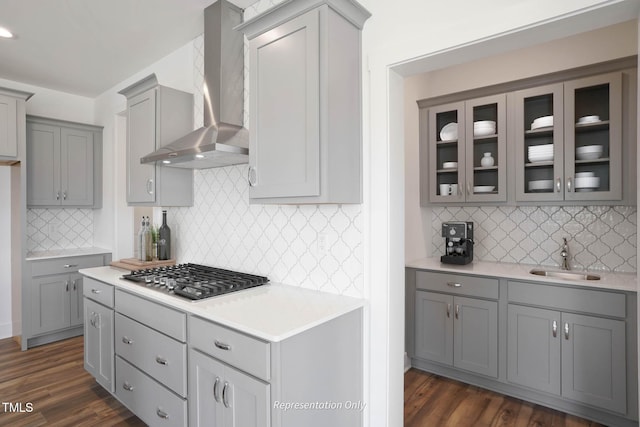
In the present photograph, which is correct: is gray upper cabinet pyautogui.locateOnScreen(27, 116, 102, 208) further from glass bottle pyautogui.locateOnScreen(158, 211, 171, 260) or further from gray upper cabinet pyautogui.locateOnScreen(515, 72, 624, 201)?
gray upper cabinet pyautogui.locateOnScreen(515, 72, 624, 201)

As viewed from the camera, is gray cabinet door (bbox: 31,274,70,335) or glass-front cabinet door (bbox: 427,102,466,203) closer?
glass-front cabinet door (bbox: 427,102,466,203)

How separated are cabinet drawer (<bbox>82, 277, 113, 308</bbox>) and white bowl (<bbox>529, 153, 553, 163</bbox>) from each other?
10.6 feet

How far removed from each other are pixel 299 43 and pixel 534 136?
2.12m

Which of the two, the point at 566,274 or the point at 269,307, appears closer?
the point at 269,307

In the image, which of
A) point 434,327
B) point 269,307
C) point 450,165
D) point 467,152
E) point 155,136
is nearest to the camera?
point 269,307

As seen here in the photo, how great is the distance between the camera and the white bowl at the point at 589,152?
97.3 inches

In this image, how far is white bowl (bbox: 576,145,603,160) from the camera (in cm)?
247

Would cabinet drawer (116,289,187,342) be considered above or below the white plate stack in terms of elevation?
below

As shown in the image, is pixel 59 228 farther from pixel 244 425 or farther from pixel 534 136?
pixel 534 136

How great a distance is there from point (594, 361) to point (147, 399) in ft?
9.07

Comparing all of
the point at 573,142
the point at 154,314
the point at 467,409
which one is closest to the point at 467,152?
the point at 573,142

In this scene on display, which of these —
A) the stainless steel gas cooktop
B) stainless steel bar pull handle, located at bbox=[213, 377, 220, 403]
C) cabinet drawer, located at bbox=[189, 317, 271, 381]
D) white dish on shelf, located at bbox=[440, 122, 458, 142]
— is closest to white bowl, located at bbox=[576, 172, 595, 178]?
white dish on shelf, located at bbox=[440, 122, 458, 142]

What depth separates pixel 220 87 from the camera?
2402 mm

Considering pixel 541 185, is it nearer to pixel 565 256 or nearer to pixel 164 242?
pixel 565 256
